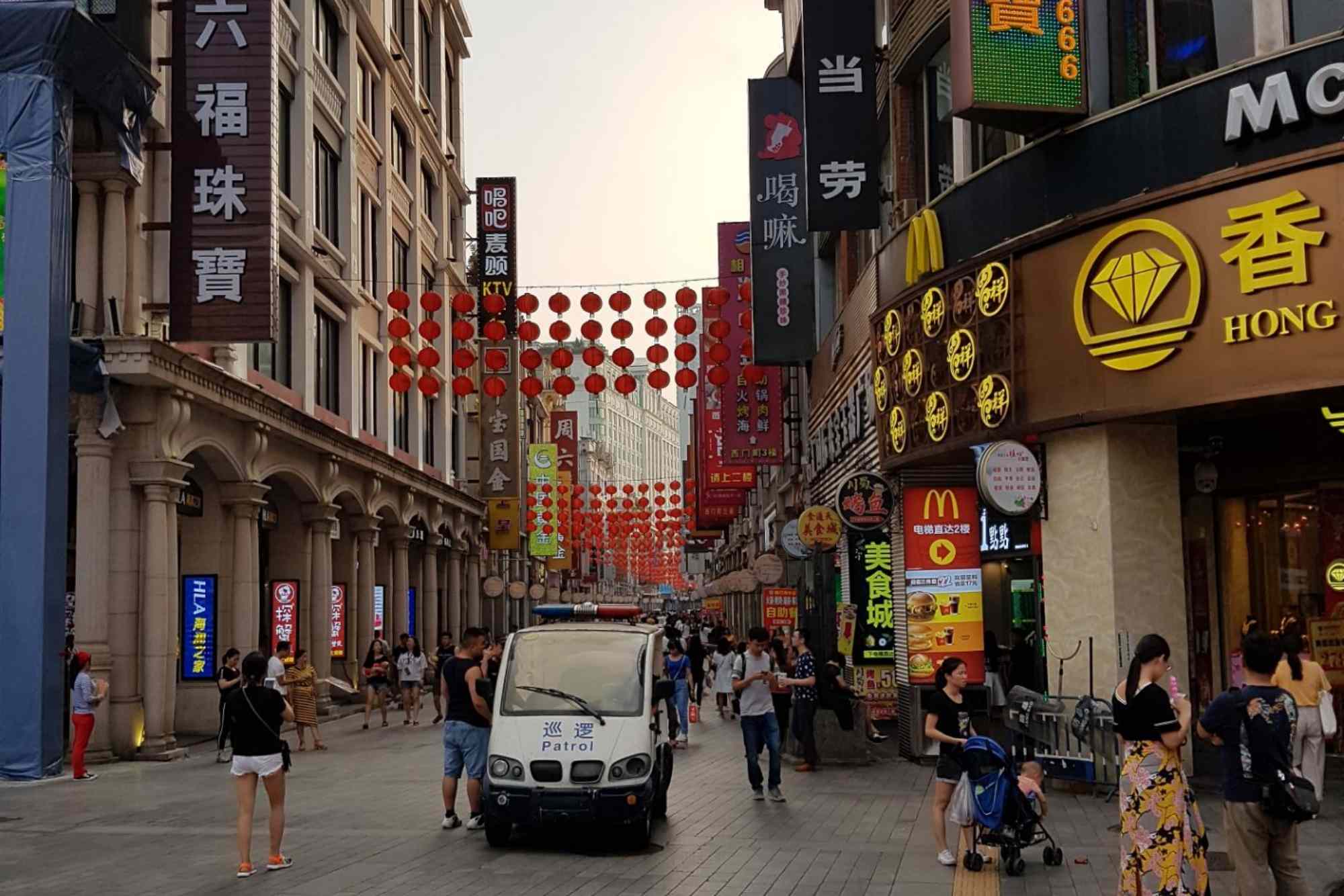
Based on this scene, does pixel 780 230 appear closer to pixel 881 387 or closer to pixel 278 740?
pixel 881 387

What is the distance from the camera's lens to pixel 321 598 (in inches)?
1225

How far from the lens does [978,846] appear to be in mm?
11578

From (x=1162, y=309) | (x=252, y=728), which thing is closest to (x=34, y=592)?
(x=252, y=728)

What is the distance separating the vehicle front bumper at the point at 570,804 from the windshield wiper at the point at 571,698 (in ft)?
2.45

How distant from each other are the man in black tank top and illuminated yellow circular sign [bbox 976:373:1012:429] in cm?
629

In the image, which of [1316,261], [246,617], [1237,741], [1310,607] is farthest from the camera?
[246,617]

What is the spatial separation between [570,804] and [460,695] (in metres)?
2.01

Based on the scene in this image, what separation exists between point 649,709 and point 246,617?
47.2 feet

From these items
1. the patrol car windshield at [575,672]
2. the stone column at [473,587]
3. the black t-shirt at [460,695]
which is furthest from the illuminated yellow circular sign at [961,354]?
the stone column at [473,587]

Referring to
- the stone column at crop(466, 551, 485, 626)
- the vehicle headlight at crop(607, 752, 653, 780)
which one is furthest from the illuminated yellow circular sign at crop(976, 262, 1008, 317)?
the stone column at crop(466, 551, 485, 626)

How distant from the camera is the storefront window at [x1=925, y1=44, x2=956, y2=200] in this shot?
19297mm

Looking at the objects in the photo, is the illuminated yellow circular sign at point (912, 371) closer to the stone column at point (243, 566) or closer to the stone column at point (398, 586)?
the stone column at point (243, 566)

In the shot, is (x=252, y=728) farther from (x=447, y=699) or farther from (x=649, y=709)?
(x=649, y=709)

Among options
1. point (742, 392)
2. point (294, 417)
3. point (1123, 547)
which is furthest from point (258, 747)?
point (742, 392)
